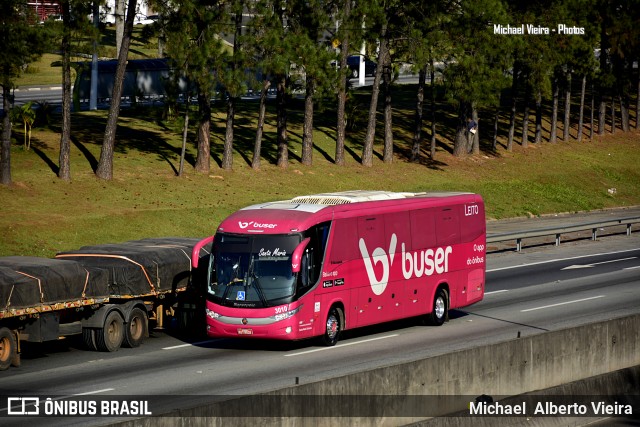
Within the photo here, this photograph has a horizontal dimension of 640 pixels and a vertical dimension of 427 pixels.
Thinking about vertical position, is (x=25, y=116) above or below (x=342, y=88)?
below

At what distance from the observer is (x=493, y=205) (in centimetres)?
5581

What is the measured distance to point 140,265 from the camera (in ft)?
76.9

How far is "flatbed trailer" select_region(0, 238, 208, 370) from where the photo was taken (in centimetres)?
2064

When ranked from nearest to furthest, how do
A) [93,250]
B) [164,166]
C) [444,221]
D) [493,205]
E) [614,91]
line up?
[93,250] → [444,221] → [164,166] → [493,205] → [614,91]

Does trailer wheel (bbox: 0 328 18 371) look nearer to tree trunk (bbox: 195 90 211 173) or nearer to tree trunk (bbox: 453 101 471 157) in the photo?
tree trunk (bbox: 195 90 211 173)

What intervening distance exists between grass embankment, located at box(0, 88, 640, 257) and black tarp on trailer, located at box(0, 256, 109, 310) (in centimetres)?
1320

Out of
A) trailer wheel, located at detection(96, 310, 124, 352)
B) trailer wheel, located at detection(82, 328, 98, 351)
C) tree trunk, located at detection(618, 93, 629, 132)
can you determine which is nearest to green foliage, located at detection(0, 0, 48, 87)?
trailer wheel, located at detection(96, 310, 124, 352)

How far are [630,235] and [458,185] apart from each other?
1142 cm

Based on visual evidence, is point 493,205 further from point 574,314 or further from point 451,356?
point 451,356

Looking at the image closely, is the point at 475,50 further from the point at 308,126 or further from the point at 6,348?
the point at 6,348

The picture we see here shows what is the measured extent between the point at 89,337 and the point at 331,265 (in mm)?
5432

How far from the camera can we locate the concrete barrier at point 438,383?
12.8 m

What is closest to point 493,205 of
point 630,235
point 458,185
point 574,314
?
point 458,185

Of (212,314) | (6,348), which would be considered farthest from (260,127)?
(6,348)
